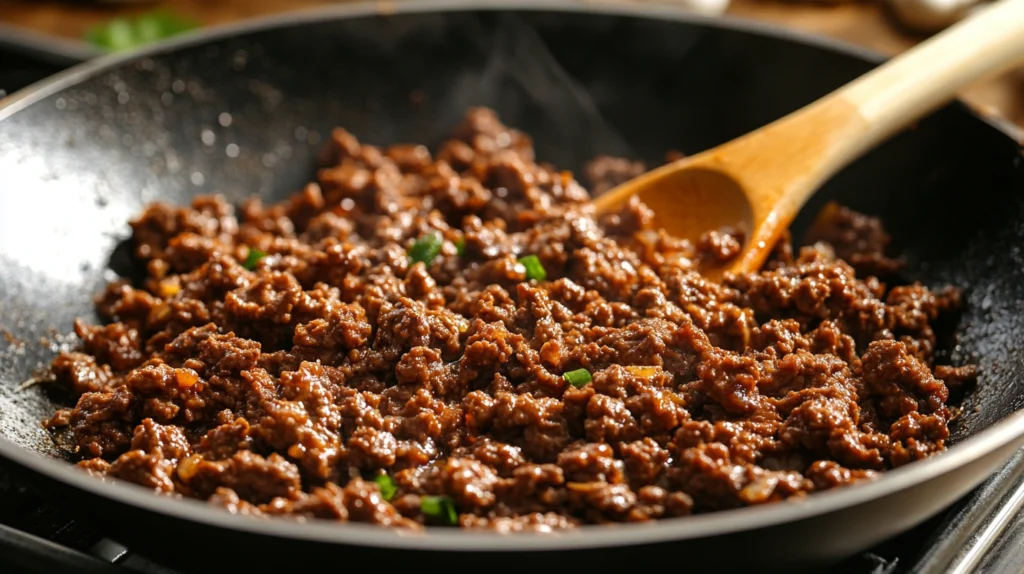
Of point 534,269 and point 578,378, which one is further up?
point 534,269

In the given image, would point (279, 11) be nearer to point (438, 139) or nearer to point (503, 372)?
point (438, 139)

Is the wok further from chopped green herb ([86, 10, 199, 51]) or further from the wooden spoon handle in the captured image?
chopped green herb ([86, 10, 199, 51])

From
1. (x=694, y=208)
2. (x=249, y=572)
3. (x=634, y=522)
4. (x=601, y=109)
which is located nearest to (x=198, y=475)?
(x=249, y=572)

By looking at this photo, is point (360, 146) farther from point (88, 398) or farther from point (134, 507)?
point (134, 507)

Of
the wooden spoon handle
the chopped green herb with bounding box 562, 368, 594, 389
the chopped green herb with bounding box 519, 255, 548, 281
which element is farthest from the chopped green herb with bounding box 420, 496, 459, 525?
the wooden spoon handle

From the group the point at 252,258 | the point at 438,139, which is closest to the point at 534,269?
the point at 252,258

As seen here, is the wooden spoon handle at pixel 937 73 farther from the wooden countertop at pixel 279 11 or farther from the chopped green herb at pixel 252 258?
the wooden countertop at pixel 279 11

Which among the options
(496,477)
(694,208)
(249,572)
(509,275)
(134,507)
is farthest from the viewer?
(694,208)
